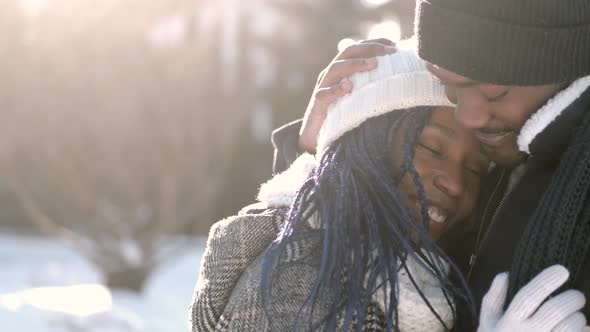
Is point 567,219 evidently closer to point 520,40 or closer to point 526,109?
point 526,109

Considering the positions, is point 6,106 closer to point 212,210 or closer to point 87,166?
point 87,166

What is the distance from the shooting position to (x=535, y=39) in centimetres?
212

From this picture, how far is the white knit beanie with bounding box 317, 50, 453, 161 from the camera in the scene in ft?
8.33

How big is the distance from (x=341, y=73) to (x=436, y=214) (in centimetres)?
54

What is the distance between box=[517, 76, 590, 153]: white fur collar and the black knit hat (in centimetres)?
2

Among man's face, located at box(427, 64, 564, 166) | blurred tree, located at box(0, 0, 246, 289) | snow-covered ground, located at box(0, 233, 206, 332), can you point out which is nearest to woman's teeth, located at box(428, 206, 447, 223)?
man's face, located at box(427, 64, 564, 166)

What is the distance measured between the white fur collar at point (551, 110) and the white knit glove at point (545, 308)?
12.3 inches

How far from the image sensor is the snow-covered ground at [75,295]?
7.80 m

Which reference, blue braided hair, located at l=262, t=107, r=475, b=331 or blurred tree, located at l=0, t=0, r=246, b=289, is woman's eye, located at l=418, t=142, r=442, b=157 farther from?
blurred tree, located at l=0, t=0, r=246, b=289

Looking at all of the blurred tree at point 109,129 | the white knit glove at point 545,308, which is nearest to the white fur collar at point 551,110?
the white knit glove at point 545,308

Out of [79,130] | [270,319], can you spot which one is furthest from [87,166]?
[270,319]

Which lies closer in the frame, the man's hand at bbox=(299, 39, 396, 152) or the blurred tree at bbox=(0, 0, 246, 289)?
the man's hand at bbox=(299, 39, 396, 152)

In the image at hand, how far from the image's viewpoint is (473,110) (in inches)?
86.3

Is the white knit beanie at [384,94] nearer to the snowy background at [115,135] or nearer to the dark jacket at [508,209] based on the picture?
the dark jacket at [508,209]
